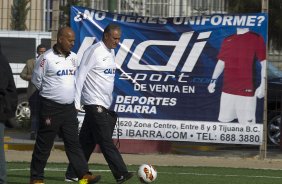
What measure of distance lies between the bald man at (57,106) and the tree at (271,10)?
10020mm

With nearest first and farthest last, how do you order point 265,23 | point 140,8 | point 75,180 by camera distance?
point 75,180, point 265,23, point 140,8

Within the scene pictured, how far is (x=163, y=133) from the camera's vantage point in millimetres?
18047

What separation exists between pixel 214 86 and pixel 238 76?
0.46 m

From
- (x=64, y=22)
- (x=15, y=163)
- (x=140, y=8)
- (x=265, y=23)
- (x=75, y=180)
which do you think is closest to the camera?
(x=75, y=180)

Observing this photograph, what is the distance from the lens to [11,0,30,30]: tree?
24414 mm

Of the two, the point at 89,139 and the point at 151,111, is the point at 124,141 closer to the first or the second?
the point at 151,111

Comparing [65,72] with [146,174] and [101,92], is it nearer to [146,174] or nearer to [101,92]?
[101,92]

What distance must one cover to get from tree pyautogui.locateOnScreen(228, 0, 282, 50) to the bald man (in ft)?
32.9

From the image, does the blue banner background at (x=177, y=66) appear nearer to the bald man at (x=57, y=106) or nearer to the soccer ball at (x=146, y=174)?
the soccer ball at (x=146, y=174)

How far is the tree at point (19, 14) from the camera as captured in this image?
24414 millimetres

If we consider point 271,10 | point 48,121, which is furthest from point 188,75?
point 48,121

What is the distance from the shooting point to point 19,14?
25328mm

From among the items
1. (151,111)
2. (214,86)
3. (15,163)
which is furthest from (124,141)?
(15,163)

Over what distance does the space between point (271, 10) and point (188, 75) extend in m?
4.47
